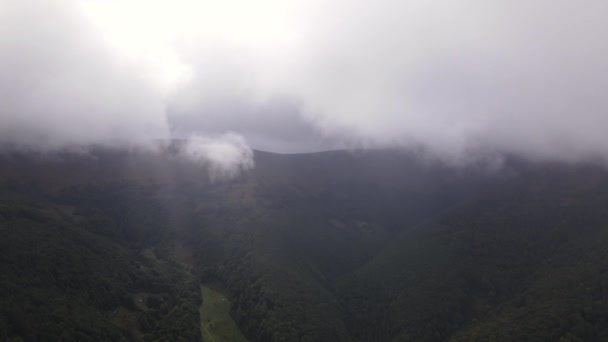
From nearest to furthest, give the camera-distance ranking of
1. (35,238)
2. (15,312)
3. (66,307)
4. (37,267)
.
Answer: (15,312) → (66,307) → (37,267) → (35,238)

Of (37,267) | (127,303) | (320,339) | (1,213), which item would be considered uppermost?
(1,213)

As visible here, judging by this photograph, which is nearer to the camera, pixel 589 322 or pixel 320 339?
pixel 589 322

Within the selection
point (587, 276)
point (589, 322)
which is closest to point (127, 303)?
point (589, 322)

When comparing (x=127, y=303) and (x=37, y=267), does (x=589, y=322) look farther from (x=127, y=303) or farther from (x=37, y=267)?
(x=37, y=267)

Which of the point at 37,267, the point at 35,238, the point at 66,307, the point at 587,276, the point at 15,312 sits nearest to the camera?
the point at 15,312

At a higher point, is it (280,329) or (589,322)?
(589,322)

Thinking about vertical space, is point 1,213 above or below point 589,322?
above

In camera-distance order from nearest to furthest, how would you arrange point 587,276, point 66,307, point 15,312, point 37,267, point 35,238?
point 15,312
point 66,307
point 37,267
point 35,238
point 587,276

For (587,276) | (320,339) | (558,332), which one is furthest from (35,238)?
(587,276)

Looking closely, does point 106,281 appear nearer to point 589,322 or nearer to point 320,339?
point 320,339

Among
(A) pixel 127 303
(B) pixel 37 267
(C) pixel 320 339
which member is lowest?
(C) pixel 320 339
